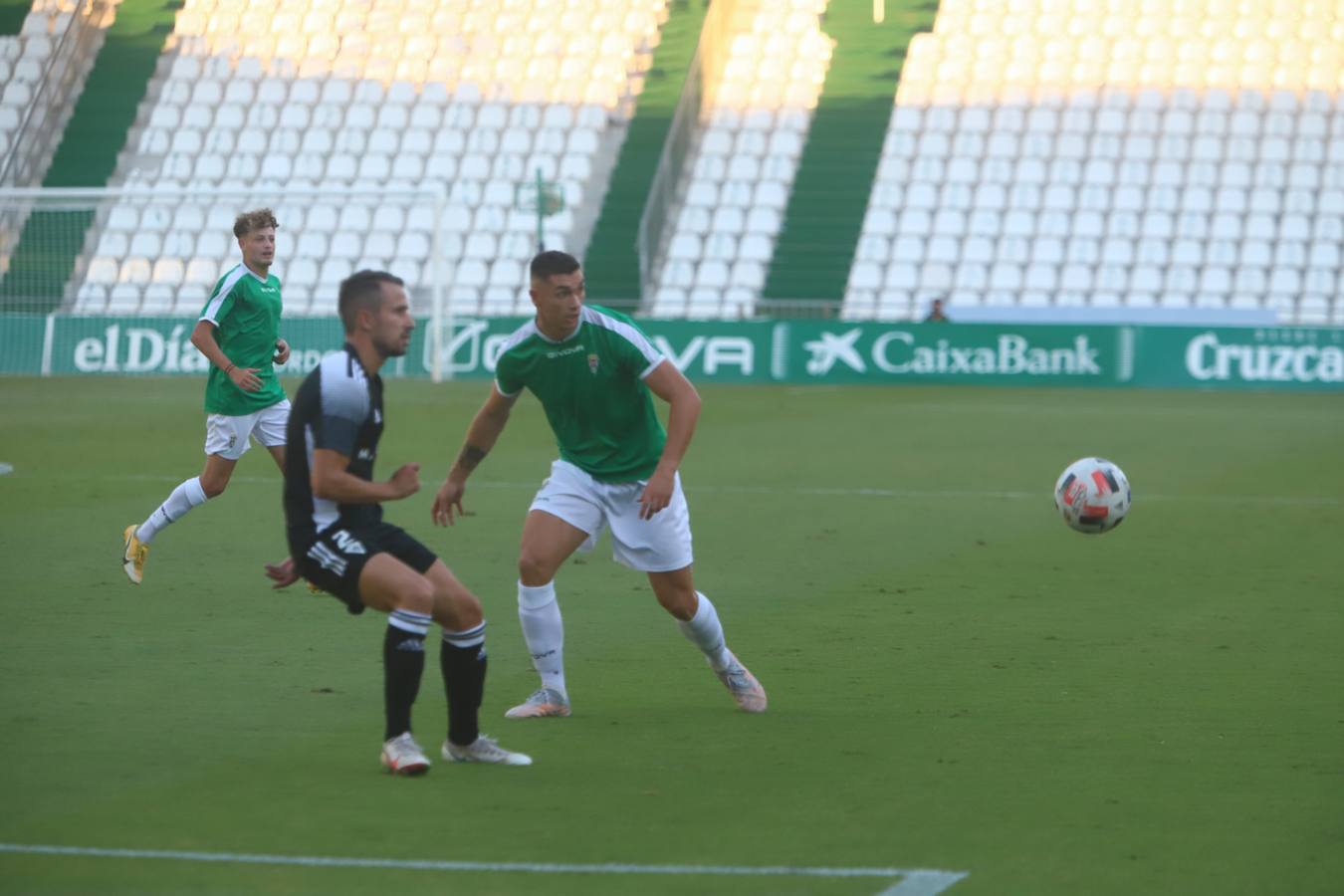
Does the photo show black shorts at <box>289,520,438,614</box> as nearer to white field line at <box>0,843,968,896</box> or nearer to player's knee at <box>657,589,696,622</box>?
white field line at <box>0,843,968,896</box>

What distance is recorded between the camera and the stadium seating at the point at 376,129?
3641cm

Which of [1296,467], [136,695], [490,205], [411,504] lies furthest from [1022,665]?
[490,205]

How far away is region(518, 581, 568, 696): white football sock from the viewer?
7199 mm

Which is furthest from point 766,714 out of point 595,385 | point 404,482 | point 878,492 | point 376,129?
point 376,129

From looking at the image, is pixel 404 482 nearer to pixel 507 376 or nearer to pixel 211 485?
pixel 507 376

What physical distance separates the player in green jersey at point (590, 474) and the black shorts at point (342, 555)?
94cm

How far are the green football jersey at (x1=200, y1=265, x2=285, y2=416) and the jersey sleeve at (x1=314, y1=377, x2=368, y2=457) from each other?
17.1ft

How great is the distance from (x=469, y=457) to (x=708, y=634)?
1.11 meters

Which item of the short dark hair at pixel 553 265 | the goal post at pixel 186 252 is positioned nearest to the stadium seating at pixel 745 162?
the goal post at pixel 186 252

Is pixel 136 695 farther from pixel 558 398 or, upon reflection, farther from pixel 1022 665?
pixel 1022 665

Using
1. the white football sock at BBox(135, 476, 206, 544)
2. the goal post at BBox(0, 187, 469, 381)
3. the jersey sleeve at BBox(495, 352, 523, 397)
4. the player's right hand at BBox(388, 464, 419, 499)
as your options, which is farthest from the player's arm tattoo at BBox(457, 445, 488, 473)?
the goal post at BBox(0, 187, 469, 381)

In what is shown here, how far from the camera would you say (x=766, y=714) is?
7.29 m

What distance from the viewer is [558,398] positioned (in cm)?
735

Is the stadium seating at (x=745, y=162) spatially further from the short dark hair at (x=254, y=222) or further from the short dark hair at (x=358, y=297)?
the short dark hair at (x=358, y=297)
